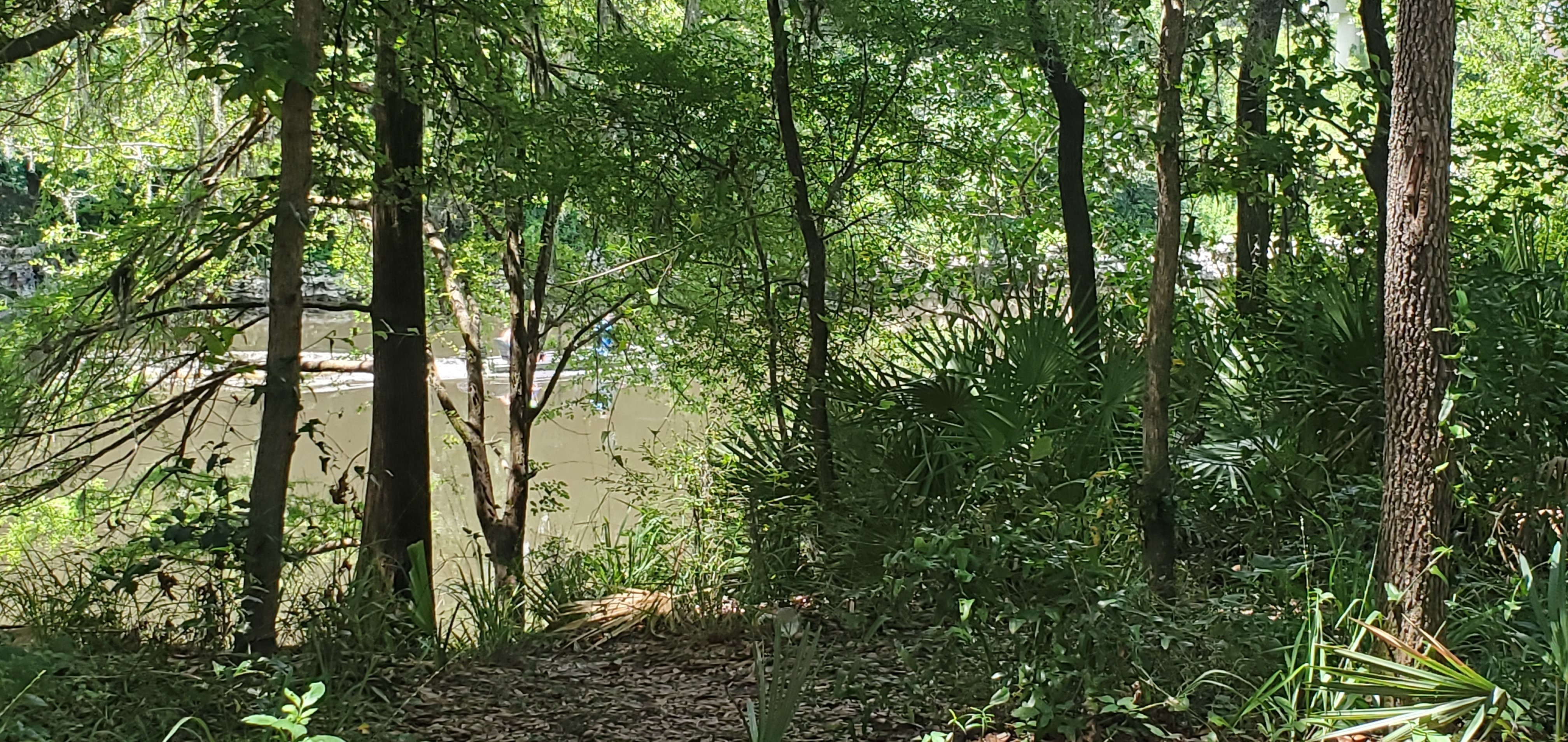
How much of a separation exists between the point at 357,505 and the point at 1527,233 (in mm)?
5709

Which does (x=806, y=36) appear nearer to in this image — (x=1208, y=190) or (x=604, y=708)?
(x=1208, y=190)

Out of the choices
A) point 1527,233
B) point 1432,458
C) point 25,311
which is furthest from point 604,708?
point 25,311

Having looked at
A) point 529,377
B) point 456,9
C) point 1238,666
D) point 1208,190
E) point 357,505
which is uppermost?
point 456,9

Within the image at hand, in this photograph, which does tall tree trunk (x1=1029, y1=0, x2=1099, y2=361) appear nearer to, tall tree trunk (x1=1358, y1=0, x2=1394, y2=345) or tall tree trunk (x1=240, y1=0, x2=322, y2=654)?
tall tree trunk (x1=1358, y1=0, x2=1394, y2=345)

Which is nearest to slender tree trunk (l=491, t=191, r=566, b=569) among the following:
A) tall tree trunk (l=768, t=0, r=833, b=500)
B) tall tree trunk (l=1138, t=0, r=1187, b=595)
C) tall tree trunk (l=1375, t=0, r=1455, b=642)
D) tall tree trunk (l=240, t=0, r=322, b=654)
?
tall tree trunk (l=768, t=0, r=833, b=500)

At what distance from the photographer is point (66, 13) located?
5.18 meters

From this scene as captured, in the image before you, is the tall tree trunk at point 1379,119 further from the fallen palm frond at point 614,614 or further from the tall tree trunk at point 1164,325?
the fallen palm frond at point 614,614

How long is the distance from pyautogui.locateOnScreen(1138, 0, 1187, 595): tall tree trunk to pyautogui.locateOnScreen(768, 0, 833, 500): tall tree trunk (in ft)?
5.56

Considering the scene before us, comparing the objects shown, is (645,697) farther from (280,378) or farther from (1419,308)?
(1419,308)

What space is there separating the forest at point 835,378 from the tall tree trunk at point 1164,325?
→ 2 cm

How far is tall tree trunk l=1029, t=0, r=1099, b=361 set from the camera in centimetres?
618

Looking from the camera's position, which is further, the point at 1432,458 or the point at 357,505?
the point at 357,505

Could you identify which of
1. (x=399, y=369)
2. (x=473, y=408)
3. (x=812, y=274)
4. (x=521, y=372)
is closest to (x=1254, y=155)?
(x=812, y=274)

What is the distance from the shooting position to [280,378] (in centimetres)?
398
